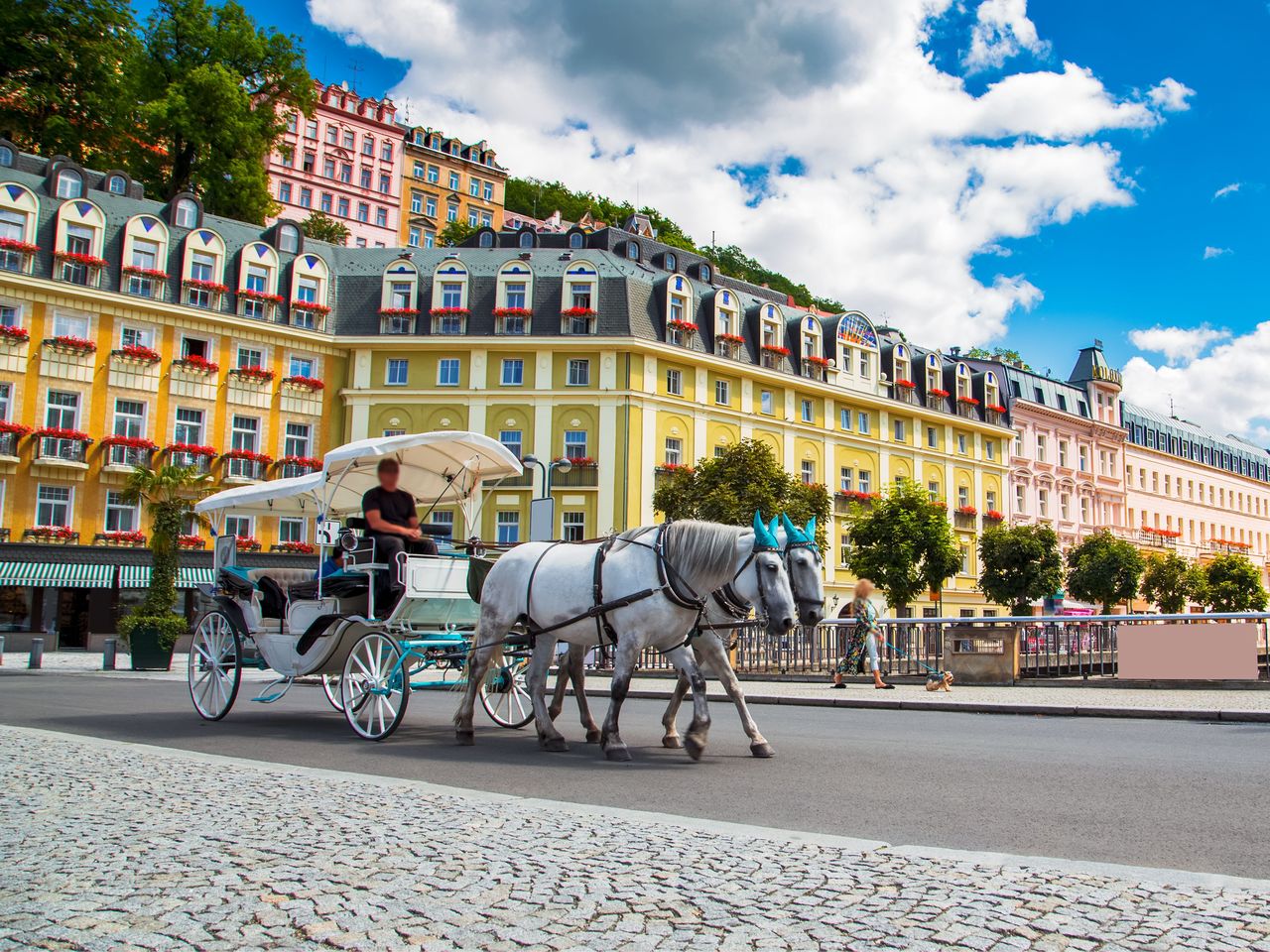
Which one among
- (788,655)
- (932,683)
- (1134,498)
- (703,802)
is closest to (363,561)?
(703,802)

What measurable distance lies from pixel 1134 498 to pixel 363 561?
256ft

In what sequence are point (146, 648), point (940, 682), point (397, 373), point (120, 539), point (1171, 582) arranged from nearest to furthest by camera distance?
point (940, 682) → point (146, 648) → point (120, 539) → point (397, 373) → point (1171, 582)

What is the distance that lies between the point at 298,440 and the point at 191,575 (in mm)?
7686

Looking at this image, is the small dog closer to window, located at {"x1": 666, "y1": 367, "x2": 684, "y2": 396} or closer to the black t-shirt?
the black t-shirt

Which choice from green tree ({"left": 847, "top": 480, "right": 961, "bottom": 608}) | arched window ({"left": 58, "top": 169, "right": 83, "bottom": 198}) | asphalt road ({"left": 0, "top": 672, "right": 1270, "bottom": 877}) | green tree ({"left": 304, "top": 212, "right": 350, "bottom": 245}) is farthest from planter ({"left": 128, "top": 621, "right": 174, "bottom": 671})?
green tree ({"left": 304, "top": 212, "right": 350, "bottom": 245})

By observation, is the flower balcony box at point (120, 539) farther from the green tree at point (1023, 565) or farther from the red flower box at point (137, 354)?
the green tree at point (1023, 565)

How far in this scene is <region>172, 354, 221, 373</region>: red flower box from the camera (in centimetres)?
4553

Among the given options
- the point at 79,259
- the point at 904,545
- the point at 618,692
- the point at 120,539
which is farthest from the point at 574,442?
the point at 618,692

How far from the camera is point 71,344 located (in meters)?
42.9

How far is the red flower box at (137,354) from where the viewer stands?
44.1 metres

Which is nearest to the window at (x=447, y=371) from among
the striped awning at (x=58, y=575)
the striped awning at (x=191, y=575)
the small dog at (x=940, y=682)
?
the striped awning at (x=191, y=575)

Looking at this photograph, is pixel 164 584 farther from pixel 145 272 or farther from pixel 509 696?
pixel 509 696

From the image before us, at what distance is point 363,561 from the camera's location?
1116 cm

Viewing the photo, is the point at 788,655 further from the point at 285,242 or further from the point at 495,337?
the point at 285,242
